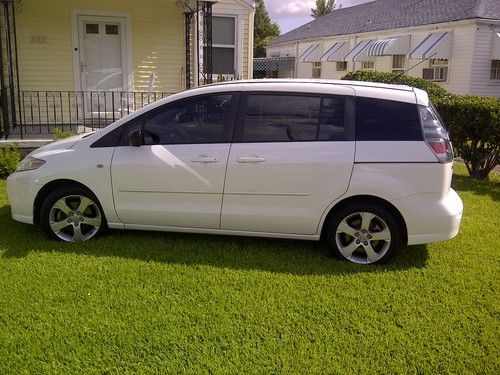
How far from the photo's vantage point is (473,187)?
27.2 feet

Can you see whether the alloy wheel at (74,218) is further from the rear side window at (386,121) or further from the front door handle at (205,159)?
the rear side window at (386,121)

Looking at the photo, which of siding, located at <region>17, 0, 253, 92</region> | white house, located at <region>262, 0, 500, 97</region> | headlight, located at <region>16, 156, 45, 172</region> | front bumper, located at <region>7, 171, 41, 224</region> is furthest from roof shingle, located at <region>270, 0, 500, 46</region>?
front bumper, located at <region>7, 171, 41, 224</region>

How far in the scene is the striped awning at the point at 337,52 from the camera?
28.2m

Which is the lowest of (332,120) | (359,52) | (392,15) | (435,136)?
(435,136)

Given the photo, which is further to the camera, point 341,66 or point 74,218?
point 341,66

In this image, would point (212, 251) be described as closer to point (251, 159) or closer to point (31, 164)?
point (251, 159)

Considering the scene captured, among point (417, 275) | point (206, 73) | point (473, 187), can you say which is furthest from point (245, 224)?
point (206, 73)

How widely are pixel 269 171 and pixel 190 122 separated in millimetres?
965

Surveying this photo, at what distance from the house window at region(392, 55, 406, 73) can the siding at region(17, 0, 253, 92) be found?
14612 millimetres

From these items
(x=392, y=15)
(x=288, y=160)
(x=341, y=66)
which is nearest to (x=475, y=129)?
(x=288, y=160)

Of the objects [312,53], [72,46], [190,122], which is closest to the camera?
[190,122]

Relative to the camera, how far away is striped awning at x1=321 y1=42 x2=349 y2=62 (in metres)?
28.2

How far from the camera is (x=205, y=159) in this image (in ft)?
16.1

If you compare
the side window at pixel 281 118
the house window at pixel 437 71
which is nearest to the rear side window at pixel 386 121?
the side window at pixel 281 118
